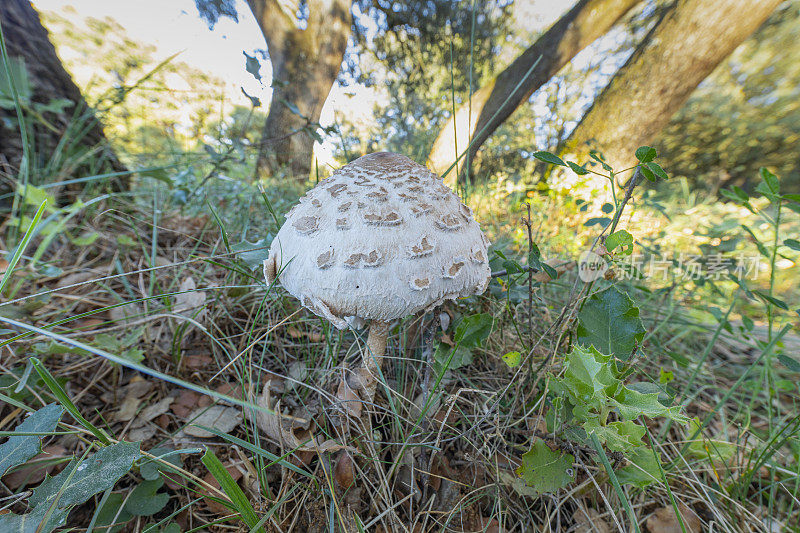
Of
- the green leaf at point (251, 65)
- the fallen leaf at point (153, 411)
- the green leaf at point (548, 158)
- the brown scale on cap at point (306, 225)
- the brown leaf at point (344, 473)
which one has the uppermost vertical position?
the green leaf at point (251, 65)

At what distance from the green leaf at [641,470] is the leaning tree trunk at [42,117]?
3461 mm

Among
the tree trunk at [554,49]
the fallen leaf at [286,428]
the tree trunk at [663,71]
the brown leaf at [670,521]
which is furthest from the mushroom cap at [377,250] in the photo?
the tree trunk at [554,49]

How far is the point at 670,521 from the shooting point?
3.84ft

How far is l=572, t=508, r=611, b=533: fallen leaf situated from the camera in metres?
1.07

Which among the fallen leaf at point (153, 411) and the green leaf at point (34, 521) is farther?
the fallen leaf at point (153, 411)

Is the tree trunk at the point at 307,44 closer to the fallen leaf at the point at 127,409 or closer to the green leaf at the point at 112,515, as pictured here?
the fallen leaf at the point at 127,409

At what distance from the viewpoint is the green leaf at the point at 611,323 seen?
42.6 inches

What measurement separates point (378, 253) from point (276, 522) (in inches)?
35.4

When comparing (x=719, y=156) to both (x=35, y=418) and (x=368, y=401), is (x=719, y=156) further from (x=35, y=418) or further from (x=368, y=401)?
(x=35, y=418)

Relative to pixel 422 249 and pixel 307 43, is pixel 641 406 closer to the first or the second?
pixel 422 249

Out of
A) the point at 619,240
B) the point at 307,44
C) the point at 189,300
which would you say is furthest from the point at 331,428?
the point at 307,44

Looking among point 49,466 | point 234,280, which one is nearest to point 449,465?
point 49,466

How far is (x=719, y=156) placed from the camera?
405 inches

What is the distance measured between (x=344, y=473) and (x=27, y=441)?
909 millimetres
